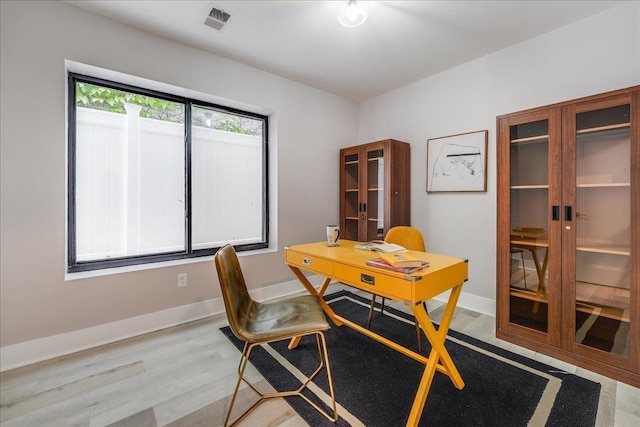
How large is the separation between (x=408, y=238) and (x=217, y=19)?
251cm

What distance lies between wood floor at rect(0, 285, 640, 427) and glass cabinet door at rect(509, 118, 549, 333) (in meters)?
0.34

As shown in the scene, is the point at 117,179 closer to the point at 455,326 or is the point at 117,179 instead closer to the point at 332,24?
the point at 332,24

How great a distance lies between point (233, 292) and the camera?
1.61 m

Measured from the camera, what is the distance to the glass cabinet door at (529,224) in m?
2.19

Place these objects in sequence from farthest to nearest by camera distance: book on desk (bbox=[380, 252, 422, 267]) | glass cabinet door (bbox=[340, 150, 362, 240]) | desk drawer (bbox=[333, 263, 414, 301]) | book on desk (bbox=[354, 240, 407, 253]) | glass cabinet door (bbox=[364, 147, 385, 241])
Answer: glass cabinet door (bbox=[340, 150, 362, 240])
glass cabinet door (bbox=[364, 147, 385, 241])
book on desk (bbox=[354, 240, 407, 253])
book on desk (bbox=[380, 252, 422, 267])
desk drawer (bbox=[333, 263, 414, 301])

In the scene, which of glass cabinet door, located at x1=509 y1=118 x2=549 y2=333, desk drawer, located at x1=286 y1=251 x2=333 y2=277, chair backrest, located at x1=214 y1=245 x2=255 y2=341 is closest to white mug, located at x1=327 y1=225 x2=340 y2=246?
desk drawer, located at x1=286 y1=251 x2=333 y2=277

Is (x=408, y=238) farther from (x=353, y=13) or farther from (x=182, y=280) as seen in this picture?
(x=182, y=280)

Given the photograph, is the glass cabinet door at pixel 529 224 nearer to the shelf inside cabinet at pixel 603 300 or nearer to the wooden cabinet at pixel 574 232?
the wooden cabinet at pixel 574 232

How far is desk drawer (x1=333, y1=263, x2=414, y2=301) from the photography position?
1.37 m

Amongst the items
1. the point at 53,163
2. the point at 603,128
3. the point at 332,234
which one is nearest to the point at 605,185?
the point at 603,128

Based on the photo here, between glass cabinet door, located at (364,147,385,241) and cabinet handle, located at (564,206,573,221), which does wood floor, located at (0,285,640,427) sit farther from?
glass cabinet door, located at (364,147,385,241)

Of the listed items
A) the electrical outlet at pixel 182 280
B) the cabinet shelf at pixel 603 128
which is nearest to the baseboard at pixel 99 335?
the electrical outlet at pixel 182 280

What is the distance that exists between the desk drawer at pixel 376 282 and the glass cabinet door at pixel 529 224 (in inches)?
60.6

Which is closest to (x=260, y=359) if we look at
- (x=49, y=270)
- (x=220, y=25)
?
(x=49, y=270)
